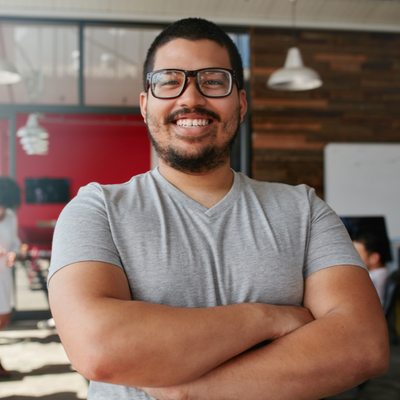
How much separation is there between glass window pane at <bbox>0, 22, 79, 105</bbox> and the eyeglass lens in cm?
379

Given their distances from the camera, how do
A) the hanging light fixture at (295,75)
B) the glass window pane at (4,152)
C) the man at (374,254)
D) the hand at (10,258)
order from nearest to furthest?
the man at (374,254) → the hanging light fixture at (295,75) → the hand at (10,258) → the glass window pane at (4,152)

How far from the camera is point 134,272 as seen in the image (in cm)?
95

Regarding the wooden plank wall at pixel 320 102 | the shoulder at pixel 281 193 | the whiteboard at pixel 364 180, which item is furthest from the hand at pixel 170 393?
the whiteboard at pixel 364 180

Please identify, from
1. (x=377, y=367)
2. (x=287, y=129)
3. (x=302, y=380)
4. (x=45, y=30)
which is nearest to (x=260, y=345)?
(x=302, y=380)

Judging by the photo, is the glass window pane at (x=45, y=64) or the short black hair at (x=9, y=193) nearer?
the short black hair at (x=9, y=193)

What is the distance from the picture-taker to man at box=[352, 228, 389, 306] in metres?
3.19

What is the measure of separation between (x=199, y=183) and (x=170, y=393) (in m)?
0.55

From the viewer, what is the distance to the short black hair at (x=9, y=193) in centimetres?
427

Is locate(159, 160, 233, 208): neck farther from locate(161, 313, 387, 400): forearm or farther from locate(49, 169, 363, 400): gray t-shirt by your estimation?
locate(161, 313, 387, 400): forearm

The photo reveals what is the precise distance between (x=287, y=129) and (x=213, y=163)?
3699mm

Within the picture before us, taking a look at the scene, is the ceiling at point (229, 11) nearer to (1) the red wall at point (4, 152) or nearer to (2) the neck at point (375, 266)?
(1) the red wall at point (4, 152)

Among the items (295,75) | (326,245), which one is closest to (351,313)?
(326,245)

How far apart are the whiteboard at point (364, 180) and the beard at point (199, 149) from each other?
3770 mm

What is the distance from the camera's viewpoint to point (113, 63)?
4.64 metres
